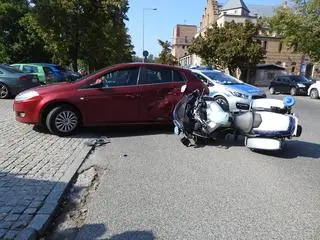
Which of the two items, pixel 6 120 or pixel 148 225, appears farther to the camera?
pixel 6 120

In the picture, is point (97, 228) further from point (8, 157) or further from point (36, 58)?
point (36, 58)

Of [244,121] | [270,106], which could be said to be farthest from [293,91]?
[244,121]

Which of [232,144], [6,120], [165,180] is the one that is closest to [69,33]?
[6,120]

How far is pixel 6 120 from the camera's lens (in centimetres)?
1132

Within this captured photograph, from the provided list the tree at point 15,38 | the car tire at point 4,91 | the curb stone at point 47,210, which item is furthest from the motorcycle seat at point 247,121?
the tree at point 15,38

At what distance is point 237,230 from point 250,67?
4907cm

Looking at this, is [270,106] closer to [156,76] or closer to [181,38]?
[156,76]

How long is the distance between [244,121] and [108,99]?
3.05 m

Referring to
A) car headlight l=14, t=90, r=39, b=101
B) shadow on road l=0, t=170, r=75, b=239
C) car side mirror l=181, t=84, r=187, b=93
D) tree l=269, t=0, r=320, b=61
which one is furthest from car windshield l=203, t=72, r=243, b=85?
tree l=269, t=0, r=320, b=61

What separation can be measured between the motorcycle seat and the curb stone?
328cm

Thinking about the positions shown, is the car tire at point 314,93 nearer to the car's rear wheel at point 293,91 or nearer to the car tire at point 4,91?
the car's rear wheel at point 293,91

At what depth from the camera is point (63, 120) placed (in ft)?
30.6

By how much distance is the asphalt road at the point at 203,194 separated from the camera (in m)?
4.57

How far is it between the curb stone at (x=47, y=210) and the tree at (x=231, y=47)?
44633 mm
